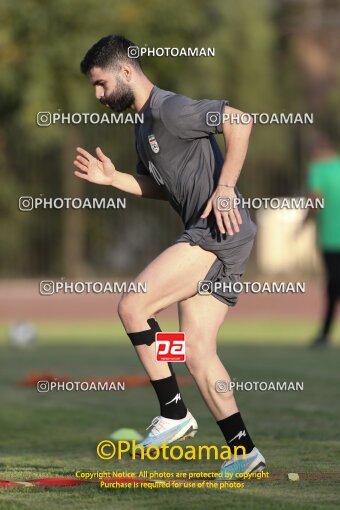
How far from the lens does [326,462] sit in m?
7.21

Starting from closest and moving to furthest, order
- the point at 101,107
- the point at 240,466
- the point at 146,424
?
1. the point at 240,466
2. the point at 146,424
3. the point at 101,107

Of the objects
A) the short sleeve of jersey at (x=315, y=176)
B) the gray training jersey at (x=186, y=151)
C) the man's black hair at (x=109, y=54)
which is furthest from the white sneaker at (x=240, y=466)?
the short sleeve of jersey at (x=315, y=176)

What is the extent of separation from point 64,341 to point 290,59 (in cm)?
1580

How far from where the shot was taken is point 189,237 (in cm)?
669

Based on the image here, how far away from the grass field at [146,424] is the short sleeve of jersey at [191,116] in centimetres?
175

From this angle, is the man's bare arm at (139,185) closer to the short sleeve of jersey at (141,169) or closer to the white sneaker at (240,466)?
the short sleeve of jersey at (141,169)

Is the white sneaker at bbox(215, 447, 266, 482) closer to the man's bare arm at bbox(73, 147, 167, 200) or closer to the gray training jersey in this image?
the gray training jersey

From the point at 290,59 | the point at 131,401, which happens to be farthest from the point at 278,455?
the point at 290,59

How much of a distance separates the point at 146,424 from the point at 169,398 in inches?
103

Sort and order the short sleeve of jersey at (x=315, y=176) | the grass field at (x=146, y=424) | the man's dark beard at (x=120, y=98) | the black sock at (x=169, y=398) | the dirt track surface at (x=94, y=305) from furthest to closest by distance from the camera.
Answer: the dirt track surface at (x=94, y=305) → the short sleeve of jersey at (x=315, y=176) → the man's dark beard at (x=120, y=98) → the black sock at (x=169, y=398) → the grass field at (x=146, y=424)

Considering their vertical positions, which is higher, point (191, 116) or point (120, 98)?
point (120, 98)

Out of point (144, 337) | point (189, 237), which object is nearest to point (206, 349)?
point (144, 337)

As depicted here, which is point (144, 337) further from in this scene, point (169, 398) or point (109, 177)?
point (109, 177)

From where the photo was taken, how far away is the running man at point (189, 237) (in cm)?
658
